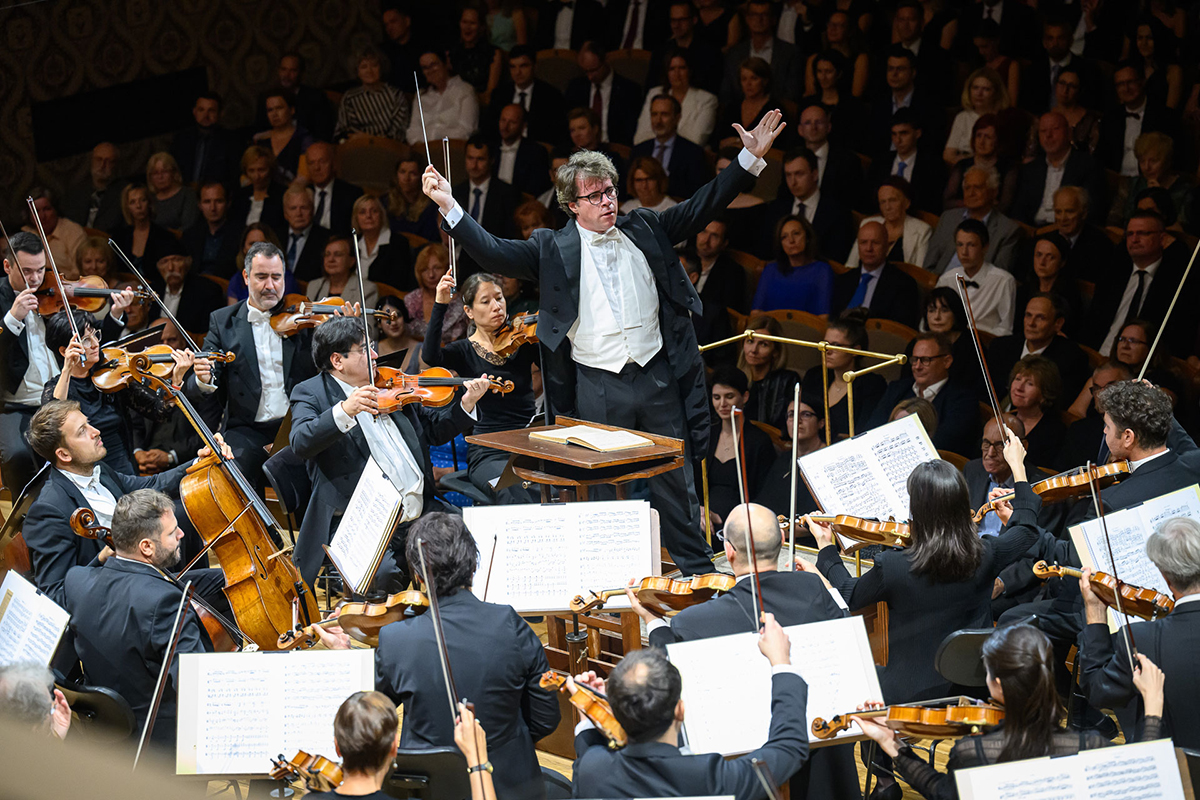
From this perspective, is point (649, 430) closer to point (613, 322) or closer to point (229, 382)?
point (613, 322)

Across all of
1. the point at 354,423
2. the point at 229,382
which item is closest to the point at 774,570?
the point at 354,423

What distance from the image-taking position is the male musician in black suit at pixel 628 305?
149 inches

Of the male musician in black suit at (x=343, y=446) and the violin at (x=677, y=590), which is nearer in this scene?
the violin at (x=677, y=590)

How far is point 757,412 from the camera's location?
5.22 metres

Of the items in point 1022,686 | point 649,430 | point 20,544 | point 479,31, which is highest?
point 479,31

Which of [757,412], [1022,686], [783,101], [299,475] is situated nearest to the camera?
[1022,686]

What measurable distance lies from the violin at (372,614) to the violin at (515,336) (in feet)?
5.92

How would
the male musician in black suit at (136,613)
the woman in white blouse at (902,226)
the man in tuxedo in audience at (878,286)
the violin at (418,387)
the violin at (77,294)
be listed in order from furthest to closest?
the woman in white blouse at (902,226) → the man in tuxedo in audience at (878,286) → the violin at (77,294) → the violin at (418,387) → the male musician in black suit at (136,613)

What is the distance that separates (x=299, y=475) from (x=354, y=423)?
628 mm

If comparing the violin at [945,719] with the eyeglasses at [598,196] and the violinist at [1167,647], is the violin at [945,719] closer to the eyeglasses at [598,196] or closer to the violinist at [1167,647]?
the violinist at [1167,647]

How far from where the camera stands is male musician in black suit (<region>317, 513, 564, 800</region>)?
2465 mm

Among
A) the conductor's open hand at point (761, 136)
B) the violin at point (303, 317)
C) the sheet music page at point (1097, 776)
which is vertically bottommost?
the sheet music page at point (1097, 776)

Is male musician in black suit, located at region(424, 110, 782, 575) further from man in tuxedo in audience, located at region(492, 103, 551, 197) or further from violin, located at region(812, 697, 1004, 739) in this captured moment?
man in tuxedo in audience, located at region(492, 103, 551, 197)

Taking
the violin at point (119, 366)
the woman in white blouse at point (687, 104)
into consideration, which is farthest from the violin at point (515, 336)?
the woman in white blouse at point (687, 104)
